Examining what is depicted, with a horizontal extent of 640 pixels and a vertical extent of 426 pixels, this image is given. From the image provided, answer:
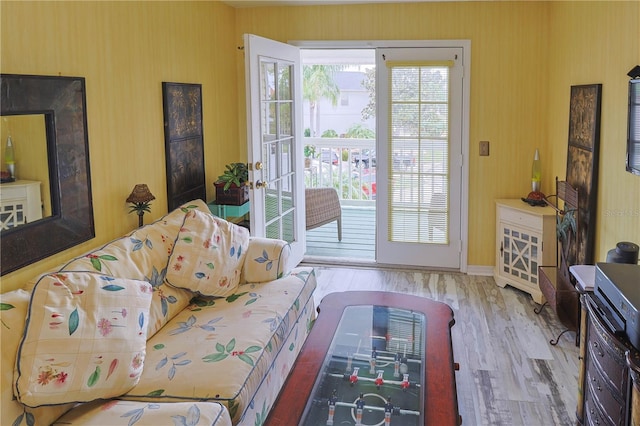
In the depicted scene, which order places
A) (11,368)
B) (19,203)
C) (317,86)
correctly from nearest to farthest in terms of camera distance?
(11,368)
(19,203)
(317,86)

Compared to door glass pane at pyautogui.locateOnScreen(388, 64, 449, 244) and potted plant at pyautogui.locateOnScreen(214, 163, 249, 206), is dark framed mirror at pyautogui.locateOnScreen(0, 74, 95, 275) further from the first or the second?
door glass pane at pyautogui.locateOnScreen(388, 64, 449, 244)

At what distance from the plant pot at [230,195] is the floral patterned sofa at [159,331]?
3.09 ft

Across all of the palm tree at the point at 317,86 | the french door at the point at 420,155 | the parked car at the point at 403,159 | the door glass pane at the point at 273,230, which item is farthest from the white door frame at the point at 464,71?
the palm tree at the point at 317,86

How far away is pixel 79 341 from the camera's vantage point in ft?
7.34

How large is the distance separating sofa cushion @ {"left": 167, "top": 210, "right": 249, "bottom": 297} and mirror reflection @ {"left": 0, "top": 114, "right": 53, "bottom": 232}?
68cm

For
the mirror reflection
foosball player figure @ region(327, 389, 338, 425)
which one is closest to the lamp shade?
the mirror reflection

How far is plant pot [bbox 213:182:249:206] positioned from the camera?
15.0 ft

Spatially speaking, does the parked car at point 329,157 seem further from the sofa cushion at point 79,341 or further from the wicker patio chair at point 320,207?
the sofa cushion at point 79,341

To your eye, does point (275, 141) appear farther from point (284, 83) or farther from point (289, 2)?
point (289, 2)

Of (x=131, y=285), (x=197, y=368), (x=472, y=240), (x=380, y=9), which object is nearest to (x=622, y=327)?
(x=197, y=368)

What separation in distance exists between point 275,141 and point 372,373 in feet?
8.77

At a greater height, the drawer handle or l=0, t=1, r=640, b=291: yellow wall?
l=0, t=1, r=640, b=291: yellow wall

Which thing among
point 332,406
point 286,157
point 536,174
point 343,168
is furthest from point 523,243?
point 343,168

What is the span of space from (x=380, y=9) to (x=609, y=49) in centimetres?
212
